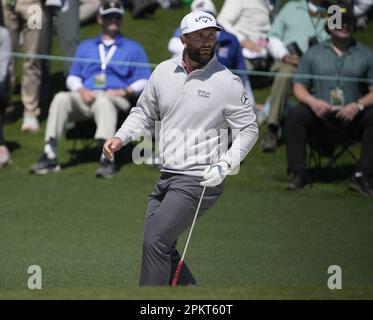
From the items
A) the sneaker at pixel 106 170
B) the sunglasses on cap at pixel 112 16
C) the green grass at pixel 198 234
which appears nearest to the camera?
the green grass at pixel 198 234

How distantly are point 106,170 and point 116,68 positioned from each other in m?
1.29

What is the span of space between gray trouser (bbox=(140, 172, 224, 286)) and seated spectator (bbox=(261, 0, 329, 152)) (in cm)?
666

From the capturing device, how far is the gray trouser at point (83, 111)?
13.8 metres

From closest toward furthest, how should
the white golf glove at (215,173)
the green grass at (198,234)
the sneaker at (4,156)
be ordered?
the white golf glove at (215,173) → the green grass at (198,234) → the sneaker at (4,156)

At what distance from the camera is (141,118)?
836 centimetres

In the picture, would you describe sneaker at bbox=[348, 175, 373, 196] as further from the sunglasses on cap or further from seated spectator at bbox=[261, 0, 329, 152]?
the sunglasses on cap

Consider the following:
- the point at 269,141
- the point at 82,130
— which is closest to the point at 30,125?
the point at 82,130

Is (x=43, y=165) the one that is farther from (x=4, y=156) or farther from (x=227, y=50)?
(x=227, y=50)

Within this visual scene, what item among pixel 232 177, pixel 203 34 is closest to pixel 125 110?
pixel 232 177

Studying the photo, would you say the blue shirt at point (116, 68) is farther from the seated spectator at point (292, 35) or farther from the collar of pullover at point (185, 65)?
the collar of pullover at point (185, 65)

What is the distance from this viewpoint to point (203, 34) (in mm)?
8008

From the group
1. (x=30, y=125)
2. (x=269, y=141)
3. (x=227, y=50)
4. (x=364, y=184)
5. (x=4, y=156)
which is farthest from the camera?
(x=30, y=125)

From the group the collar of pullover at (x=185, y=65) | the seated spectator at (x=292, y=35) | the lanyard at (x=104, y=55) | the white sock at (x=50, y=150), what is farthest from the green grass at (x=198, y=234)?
the collar of pullover at (x=185, y=65)

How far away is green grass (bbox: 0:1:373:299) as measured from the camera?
8.91 m
